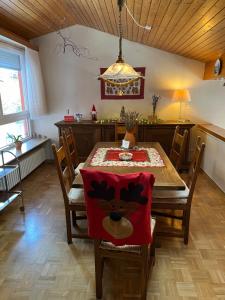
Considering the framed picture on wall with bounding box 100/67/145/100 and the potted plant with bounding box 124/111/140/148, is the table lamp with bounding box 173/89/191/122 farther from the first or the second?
the potted plant with bounding box 124/111/140/148

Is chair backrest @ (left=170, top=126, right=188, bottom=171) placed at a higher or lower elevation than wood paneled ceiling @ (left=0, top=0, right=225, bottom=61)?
lower

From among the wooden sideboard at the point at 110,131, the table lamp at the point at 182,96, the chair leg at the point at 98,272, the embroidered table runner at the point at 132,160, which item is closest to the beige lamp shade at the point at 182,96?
the table lamp at the point at 182,96

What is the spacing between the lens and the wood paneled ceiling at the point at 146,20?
2.04 meters

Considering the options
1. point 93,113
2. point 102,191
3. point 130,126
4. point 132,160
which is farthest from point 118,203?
point 93,113

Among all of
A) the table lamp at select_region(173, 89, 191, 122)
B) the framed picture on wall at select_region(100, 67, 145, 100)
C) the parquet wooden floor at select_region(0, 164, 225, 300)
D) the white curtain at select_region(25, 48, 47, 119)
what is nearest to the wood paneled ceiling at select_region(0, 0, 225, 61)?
the white curtain at select_region(25, 48, 47, 119)

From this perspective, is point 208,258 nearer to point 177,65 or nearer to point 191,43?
point 191,43

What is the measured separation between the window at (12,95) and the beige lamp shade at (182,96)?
273 cm

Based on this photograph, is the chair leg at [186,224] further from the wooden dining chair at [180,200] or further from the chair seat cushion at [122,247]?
the chair seat cushion at [122,247]

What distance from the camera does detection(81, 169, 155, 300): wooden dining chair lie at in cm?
120

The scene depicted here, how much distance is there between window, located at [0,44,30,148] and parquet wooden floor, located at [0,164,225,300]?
154 cm

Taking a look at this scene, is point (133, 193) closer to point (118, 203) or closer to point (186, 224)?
point (118, 203)

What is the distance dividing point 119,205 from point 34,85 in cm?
329

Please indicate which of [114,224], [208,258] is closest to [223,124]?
[208,258]

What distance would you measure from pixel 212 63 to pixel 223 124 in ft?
3.27
